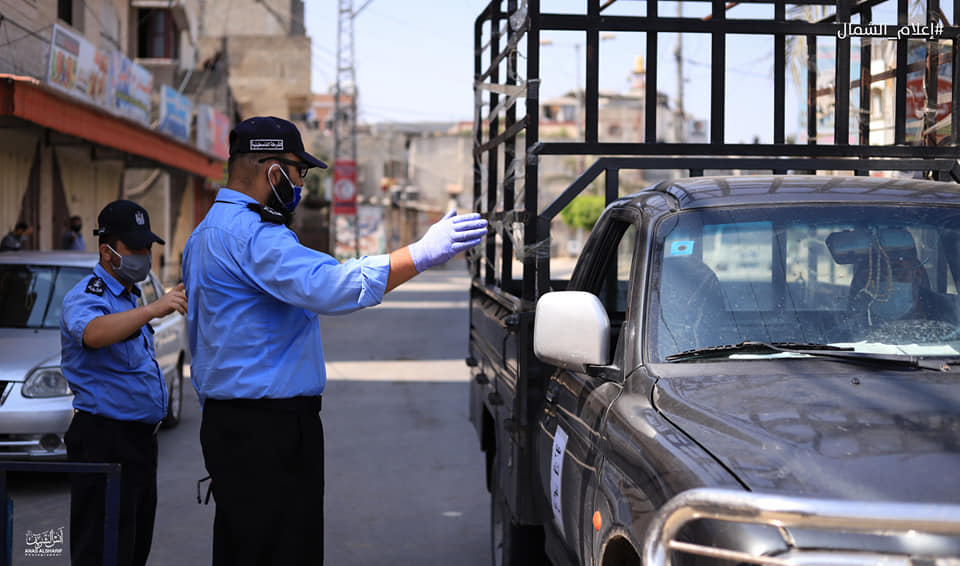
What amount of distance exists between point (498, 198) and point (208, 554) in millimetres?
2664

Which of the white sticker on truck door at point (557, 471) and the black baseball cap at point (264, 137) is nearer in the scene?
the black baseball cap at point (264, 137)

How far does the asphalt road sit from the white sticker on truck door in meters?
1.86

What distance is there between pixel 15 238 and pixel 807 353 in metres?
15.4

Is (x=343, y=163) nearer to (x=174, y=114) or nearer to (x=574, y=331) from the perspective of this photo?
(x=174, y=114)

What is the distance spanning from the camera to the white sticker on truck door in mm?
3566

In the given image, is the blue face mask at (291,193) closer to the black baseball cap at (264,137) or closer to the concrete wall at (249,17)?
the black baseball cap at (264,137)

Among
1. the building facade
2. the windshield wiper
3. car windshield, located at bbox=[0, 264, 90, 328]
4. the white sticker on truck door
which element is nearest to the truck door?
the white sticker on truck door

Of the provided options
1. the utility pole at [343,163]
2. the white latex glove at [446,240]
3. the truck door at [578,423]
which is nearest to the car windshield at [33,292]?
the truck door at [578,423]

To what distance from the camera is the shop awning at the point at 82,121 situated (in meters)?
11.6

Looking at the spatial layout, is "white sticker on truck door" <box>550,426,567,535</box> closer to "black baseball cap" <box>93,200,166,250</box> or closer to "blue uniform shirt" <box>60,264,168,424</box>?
"blue uniform shirt" <box>60,264,168,424</box>

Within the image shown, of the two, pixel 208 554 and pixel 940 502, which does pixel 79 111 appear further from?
pixel 940 502

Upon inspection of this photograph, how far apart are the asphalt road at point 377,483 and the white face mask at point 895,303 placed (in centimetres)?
301

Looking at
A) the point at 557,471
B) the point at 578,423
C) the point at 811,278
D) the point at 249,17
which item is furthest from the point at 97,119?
the point at 249,17

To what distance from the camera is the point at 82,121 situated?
14.3 meters
